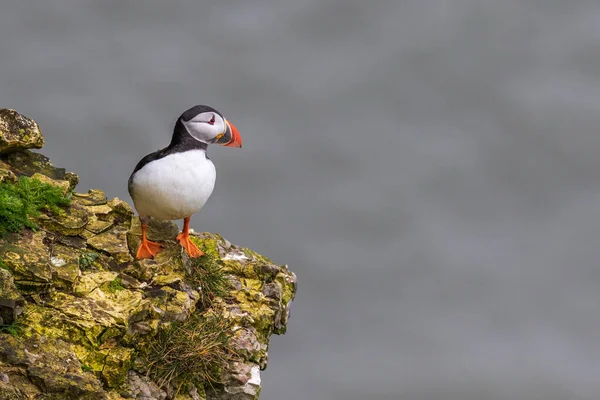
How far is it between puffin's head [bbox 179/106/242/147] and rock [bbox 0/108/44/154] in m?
1.68

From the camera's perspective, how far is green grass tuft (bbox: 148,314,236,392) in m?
9.62

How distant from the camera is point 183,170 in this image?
10.3m

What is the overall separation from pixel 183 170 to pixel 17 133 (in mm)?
1939

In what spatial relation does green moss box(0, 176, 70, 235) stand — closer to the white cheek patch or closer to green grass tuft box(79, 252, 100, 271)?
green grass tuft box(79, 252, 100, 271)

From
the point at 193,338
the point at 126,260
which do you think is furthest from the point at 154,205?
the point at 193,338

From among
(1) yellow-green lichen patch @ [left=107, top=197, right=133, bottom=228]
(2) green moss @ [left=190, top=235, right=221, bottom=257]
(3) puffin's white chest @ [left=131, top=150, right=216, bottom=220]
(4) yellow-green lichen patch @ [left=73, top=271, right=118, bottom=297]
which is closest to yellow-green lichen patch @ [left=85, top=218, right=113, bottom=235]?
(1) yellow-green lichen patch @ [left=107, top=197, right=133, bottom=228]

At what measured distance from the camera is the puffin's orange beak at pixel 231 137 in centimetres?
1062

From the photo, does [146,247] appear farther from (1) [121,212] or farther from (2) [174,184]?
(2) [174,184]

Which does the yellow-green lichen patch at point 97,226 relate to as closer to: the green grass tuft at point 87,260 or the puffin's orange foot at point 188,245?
the green grass tuft at point 87,260

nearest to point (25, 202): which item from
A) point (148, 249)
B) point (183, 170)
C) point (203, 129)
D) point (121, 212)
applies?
point (121, 212)

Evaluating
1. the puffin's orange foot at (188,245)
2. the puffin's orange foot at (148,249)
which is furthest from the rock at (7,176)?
the puffin's orange foot at (188,245)

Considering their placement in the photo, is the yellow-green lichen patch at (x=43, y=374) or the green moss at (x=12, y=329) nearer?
the yellow-green lichen patch at (x=43, y=374)

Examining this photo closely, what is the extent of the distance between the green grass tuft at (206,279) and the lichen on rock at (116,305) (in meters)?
0.01

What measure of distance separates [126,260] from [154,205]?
0.64m
